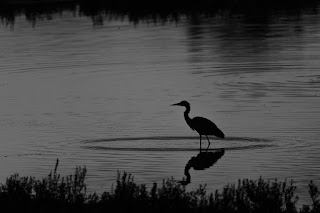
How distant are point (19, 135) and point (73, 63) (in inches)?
699

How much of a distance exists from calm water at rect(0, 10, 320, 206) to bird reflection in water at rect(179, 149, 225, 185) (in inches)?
6.9

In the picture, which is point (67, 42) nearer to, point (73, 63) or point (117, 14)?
point (73, 63)

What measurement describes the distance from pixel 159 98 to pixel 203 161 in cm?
1048

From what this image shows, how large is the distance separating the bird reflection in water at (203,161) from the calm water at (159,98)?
0.58 feet

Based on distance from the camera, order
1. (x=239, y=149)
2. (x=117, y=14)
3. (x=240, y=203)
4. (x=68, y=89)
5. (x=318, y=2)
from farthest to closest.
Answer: (x=318, y=2) < (x=117, y=14) < (x=68, y=89) < (x=239, y=149) < (x=240, y=203)

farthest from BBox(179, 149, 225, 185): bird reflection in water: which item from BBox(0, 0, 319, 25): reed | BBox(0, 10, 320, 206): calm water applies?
BBox(0, 0, 319, 25): reed

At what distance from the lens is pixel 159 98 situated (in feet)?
105

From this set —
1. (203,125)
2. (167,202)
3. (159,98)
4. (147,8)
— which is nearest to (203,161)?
(203,125)

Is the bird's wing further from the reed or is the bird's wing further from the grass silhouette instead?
the reed

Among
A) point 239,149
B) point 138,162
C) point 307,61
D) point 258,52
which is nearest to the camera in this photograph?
point 138,162

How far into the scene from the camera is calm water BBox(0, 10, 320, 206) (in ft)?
69.6

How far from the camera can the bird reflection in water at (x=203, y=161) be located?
2081 centimetres

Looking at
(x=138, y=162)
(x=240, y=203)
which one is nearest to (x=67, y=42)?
(x=138, y=162)

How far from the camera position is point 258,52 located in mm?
45344
